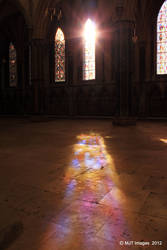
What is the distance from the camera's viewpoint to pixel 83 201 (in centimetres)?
241

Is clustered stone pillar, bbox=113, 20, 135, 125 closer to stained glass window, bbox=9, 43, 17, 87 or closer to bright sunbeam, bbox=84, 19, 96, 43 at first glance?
bright sunbeam, bbox=84, 19, 96, 43

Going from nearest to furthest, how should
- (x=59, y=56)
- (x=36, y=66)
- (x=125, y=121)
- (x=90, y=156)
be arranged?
1. (x=90, y=156)
2. (x=125, y=121)
3. (x=36, y=66)
4. (x=59, y=56)

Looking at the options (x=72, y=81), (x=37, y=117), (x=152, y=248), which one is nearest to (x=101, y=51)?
(x=72, y=81)

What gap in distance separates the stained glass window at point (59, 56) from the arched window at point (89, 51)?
2.12 m

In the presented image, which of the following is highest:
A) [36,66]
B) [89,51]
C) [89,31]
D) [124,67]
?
[89,31]

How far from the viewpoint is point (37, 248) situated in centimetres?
163

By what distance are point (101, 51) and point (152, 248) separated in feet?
50.2

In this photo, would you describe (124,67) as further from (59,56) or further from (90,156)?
(59,56)

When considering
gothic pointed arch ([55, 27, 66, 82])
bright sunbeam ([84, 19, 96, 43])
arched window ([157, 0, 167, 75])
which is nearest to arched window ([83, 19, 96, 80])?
bright sunbeam ([84, 19, 96, 43])

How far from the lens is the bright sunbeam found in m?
16.1

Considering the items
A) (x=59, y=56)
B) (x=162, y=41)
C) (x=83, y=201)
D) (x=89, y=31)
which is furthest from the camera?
(x=59, y=56)

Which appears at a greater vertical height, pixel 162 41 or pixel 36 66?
pixel 162 41

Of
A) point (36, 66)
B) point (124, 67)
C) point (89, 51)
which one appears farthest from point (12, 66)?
point (124, 67)

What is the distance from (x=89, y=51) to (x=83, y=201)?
50.7 ft
